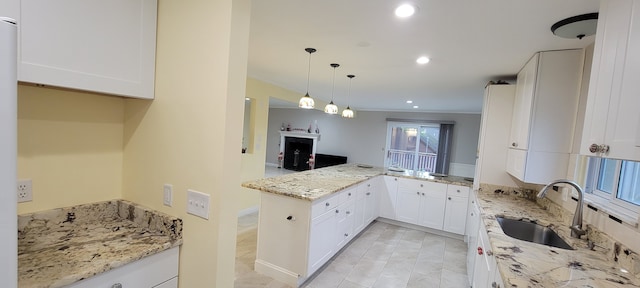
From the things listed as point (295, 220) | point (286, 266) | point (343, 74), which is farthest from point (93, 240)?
point (343, 74)

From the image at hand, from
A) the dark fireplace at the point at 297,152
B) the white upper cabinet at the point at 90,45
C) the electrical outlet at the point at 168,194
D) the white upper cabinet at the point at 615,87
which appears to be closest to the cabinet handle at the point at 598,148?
the white upper cabinet at the point at 615,87

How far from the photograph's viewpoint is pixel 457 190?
152 inches

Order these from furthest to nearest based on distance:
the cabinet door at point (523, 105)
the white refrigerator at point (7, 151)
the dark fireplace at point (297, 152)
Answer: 1. the dark fireplace at point (297, 152)
2. the cabinet door at point (523, 105)
3. the white refrigerator at point (7, 151)

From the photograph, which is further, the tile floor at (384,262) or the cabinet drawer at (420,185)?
the cabinet drawer at (420,185)

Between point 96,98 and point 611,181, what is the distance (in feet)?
10.8

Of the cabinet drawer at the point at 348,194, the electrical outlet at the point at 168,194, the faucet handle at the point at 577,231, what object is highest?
the electrical outlet at the point at 168,194

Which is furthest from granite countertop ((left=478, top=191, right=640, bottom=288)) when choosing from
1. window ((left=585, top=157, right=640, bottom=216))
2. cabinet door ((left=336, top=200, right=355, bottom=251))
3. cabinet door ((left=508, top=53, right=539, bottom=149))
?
cabinet door ((left=336, top=200, right=355, bottom=251))

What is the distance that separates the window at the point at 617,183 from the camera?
158cm

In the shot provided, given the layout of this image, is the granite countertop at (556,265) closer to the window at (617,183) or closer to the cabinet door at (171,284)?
the window at (617,183)

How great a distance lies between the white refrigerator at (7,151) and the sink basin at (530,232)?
2645 mm

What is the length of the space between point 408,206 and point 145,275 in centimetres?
378

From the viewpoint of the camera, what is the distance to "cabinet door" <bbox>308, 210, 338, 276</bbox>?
2.51 meters

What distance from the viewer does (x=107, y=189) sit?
1.52 meters

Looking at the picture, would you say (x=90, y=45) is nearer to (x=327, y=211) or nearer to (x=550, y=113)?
(x=327, y=211)
